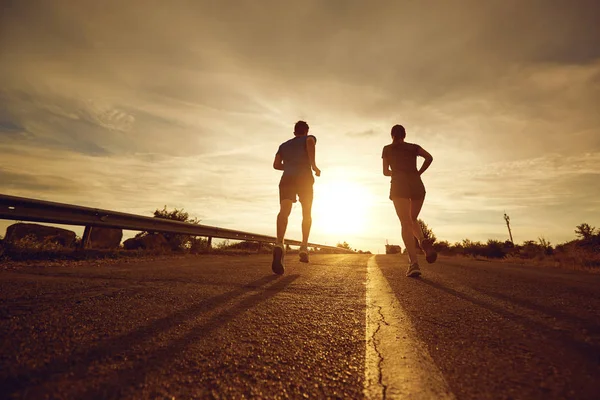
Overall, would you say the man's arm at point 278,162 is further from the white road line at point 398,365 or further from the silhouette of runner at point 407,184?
the white road line at point 398,365

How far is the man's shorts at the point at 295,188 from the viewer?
17.4 feet

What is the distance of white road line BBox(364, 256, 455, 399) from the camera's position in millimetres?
1001

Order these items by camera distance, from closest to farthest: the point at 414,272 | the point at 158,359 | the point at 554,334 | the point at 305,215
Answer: the point at 158,359 → the point at 554,334 → the point at 414,272 → the point at 305,215

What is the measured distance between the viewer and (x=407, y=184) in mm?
5008

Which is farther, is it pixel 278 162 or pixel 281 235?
pixel 278 162

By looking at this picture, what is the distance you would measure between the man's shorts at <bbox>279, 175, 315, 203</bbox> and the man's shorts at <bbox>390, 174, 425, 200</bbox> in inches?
56.4

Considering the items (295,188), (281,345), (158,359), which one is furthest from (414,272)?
(158,359)

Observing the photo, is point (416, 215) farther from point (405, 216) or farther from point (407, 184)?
point (407, 184)

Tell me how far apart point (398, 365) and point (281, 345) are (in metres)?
0.51

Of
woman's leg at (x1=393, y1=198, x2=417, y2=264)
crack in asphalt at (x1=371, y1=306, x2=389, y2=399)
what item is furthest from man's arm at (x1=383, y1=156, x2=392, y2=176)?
crack in asphalt at (x1=371, y1=306, x2=389, y2=399)

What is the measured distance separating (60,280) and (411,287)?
331 centimetres

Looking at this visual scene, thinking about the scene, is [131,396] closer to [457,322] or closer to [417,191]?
[457,322]

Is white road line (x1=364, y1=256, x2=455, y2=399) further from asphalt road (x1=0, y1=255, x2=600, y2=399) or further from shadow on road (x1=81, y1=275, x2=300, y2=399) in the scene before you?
shadow on road (x1=81, y1=275, x2=300, y2=399)

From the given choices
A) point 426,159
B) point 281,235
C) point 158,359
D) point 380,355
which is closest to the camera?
point 158,359
